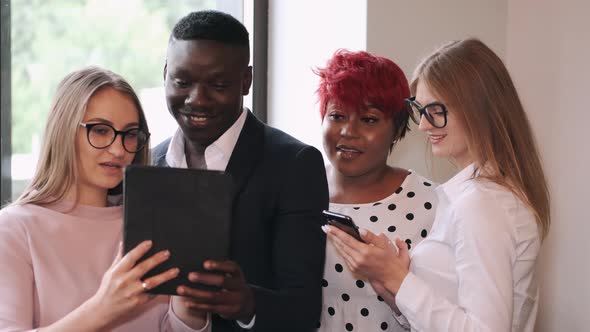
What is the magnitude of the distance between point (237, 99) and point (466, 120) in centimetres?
56

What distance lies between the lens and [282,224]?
197cm

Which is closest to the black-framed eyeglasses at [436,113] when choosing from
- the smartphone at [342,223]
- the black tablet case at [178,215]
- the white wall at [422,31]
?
the smartphone at [342,223]

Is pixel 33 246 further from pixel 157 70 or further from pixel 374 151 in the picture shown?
pixel 157 70

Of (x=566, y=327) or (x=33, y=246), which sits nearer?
(x=33, y=246)

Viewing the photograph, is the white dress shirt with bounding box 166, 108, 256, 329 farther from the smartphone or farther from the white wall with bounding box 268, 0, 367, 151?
the white wall with bounding box 268, 0, 367, 151

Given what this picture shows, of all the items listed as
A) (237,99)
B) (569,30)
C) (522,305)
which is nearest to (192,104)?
(237,99)

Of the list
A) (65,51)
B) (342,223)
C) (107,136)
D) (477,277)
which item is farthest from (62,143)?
(65,51)

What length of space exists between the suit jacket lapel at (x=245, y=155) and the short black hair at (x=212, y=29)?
0.72 feet

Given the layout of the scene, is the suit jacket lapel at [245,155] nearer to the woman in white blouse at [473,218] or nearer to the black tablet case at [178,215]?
the woman in white blouse at [473,218]

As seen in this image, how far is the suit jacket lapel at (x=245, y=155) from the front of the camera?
2.00 metres

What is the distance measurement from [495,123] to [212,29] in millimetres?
712

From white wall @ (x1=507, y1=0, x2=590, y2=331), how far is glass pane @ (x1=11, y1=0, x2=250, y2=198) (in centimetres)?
124

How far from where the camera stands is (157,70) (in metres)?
3.04

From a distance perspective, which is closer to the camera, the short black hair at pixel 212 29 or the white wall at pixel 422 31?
the short black hair at pixel 212 29
